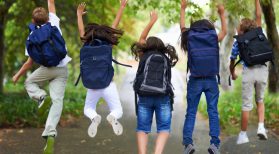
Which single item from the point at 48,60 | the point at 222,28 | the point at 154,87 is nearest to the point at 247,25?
the point at 222,28

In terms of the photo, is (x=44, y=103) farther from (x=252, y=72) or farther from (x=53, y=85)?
(x=252, y=72)

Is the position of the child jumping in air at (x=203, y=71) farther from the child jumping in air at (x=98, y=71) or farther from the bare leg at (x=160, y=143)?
the child jumping in air at (x=98, y=71)

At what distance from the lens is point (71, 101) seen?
605 inches

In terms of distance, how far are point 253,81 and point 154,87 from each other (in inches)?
82.2

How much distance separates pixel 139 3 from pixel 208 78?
4.67 metres

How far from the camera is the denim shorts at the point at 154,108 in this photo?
7.01 metres

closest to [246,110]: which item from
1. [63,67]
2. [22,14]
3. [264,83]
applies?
[264,83]

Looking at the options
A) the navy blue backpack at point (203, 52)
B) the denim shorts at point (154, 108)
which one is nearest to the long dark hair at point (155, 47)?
the navy blue backpack at point (203, 52)

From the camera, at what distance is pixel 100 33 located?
7176 millimetres

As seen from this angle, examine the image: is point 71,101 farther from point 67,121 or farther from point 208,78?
point 208,78

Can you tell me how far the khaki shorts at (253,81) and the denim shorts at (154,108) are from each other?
1.75 meters

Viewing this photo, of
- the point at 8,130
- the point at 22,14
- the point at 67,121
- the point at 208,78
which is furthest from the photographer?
the point at 22,14

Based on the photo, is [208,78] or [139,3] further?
[139,3]

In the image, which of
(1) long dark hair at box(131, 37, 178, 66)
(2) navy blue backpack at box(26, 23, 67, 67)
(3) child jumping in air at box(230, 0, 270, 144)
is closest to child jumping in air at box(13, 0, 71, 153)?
(2) navy blue backpack at box(26, 23, 67, 67)
